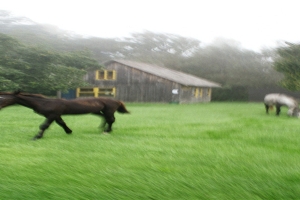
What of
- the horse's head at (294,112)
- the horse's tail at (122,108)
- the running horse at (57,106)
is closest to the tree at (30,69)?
the horse's tail at (122,108)

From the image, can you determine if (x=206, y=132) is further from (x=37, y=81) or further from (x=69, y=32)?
(x=37, y=81)

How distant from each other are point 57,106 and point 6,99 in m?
0.98

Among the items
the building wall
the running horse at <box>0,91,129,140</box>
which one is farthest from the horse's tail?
the building wall

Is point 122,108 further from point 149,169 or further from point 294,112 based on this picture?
point 294,112

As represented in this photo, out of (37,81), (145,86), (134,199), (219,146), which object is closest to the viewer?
(134,199)

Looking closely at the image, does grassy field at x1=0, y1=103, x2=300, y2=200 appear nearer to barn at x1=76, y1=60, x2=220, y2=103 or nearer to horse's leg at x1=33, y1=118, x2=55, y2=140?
horse's leg at x1=33, y1=118, x2=55, y2=140

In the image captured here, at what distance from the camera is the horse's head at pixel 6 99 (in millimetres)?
6315

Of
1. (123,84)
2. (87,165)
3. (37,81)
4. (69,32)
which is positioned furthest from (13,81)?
(123,84)

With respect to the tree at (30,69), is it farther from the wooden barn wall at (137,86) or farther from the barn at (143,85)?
the wooden barn wall at (137,86)

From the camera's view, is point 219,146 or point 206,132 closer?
point 219,146

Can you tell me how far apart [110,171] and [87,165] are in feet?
1.36

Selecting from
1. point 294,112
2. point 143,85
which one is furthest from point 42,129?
point 143,85

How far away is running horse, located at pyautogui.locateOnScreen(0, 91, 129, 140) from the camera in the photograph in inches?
260

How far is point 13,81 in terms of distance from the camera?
38.2 ft
